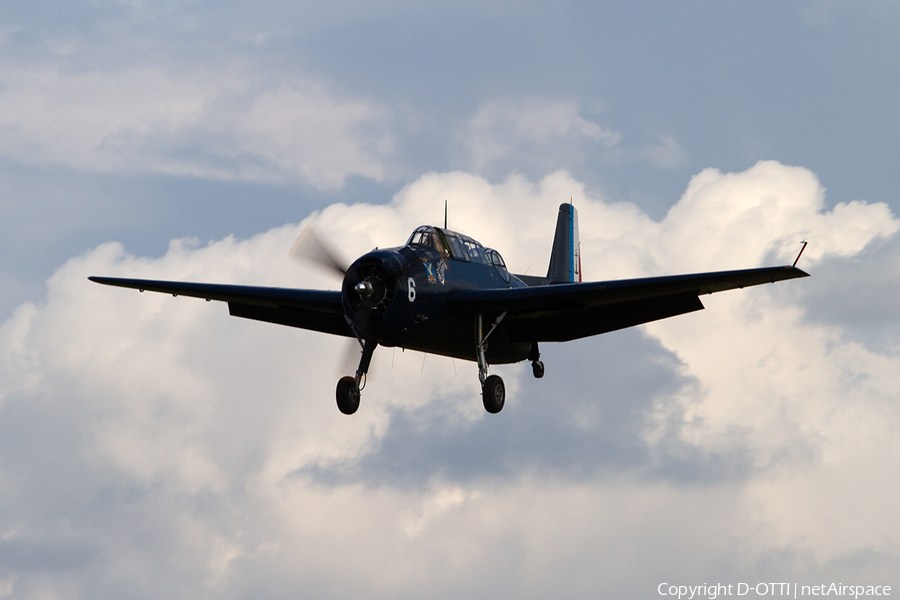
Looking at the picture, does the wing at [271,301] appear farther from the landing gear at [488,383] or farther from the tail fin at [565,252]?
the tail fin at [565,252]

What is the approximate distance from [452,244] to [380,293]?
2737 mm

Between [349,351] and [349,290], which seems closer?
[349,290]

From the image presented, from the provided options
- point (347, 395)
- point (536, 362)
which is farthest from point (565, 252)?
point (347, 395)

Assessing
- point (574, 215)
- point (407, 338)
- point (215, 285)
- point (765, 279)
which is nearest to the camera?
point (765, 279)

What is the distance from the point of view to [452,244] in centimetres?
2197

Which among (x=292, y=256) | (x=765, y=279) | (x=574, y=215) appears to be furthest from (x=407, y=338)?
(x=574, y=215)

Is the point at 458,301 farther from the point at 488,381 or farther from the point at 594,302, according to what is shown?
the point at 594,302

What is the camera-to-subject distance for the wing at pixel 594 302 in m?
20.1

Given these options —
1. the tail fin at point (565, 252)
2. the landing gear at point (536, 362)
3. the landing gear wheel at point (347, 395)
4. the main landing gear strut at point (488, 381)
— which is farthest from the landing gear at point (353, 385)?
the tail fin at point (565, 252)

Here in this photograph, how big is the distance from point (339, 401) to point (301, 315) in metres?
4.54

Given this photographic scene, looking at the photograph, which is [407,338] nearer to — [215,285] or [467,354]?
[467,354]

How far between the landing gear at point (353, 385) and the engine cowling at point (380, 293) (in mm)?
1437

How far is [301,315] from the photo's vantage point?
82.5 feet

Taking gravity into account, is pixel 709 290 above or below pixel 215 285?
below
